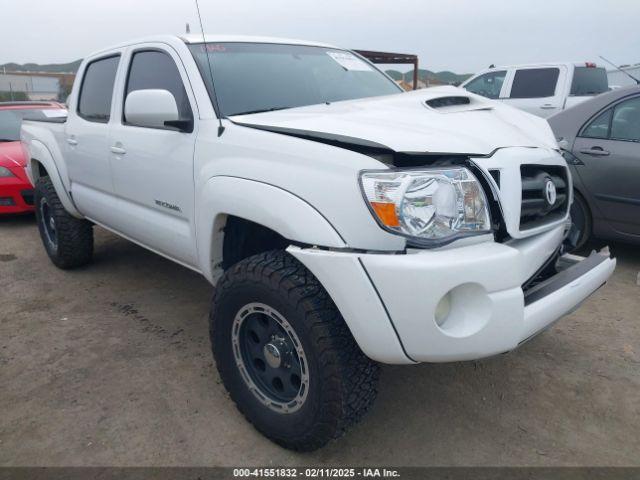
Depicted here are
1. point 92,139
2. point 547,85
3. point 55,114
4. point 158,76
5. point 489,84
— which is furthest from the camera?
point 489,84

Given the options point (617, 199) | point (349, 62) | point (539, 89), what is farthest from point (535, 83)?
point (349, 62)

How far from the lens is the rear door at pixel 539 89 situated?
808 cm

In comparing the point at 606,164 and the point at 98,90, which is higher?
the point at 98,90

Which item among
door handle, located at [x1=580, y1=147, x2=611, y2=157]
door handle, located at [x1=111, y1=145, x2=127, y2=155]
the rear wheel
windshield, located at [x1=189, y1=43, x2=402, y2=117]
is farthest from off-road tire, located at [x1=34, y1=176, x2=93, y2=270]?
door handle, located at [x1=580, y1=147, x2=611, y2=157]

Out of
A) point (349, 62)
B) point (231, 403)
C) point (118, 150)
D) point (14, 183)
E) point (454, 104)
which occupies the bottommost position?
point (231, 403)

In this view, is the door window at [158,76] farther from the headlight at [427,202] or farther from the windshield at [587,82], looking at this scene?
the windshield at [587,82]

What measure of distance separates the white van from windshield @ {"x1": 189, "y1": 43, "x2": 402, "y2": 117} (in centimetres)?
558

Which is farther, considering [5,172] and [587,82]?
[587,82]

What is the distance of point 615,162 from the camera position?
420 centimetres

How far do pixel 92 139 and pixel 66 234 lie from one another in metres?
1.11

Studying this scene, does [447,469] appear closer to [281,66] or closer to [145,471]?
[145,471]

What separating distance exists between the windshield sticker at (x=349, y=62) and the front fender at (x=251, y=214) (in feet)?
4.67

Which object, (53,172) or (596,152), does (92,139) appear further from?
(596,152)

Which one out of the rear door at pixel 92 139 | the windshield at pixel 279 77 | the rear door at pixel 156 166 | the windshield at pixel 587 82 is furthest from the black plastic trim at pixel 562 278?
the windshield at pixel 587 82
